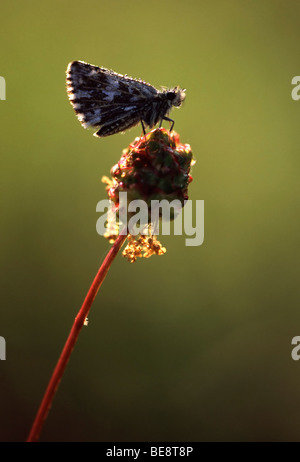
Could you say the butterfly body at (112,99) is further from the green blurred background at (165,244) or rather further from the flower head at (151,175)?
the green blurred background at (165,244)

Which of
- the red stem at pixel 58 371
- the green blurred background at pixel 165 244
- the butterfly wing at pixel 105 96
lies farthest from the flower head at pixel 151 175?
the green blurred background at pixel 165 244

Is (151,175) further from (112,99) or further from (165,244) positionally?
(165,244)

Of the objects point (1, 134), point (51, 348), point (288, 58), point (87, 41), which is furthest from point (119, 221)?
point (288, 58)

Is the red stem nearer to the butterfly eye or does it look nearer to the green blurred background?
the butterfly eye

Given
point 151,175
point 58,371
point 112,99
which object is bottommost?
point 58,371

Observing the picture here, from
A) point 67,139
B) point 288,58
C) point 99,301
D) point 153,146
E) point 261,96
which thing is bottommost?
point 153,146

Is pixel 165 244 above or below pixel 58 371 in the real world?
above

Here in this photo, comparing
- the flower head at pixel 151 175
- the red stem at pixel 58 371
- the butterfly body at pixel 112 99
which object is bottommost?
the red stem at pixel 58 371

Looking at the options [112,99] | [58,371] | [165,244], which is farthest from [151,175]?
[165,244]

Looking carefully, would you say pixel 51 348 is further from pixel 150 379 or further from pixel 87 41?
pixel 87 41

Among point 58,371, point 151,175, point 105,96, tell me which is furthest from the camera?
point 105,96

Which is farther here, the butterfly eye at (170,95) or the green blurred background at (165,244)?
the green blurred background at (165,244)
